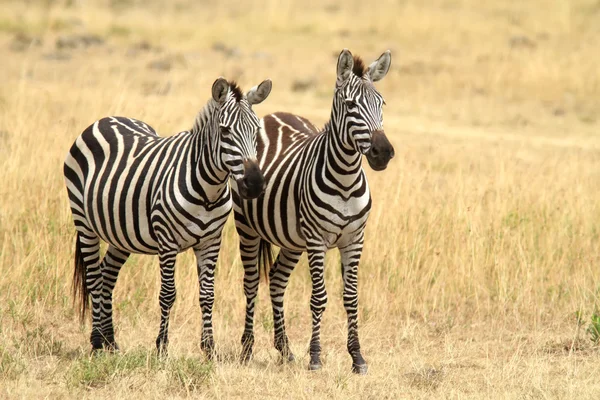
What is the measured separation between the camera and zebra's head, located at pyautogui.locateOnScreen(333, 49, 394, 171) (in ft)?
17.9

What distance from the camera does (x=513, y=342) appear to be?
7.04 m

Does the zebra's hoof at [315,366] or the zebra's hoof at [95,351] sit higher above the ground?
the zebra's hoof at [95,351]

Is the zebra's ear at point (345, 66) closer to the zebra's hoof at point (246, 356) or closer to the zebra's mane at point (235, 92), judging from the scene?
the zebra's mane at point (235, 92)

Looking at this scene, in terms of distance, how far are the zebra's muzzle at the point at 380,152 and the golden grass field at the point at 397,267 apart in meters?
1.43

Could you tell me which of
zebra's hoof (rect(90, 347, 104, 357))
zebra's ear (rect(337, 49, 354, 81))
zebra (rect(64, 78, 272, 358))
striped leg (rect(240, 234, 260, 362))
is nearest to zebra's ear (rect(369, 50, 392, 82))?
zebra's ear (rect(337, 49, 354, 81))

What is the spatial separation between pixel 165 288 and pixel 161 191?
2.11 feet

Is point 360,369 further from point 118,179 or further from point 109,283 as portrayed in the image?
point 118,179

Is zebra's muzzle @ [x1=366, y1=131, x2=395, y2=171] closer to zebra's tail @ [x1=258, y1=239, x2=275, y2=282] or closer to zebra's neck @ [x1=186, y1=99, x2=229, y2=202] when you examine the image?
zebra's neck @ [x1=186, y1=99, x2=229, y2=202]

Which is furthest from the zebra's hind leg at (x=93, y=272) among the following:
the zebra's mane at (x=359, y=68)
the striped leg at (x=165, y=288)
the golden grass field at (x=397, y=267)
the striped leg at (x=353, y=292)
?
the zebra's mane at (x=359, y=68)

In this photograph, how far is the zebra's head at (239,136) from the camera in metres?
5.38

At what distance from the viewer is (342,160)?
5.80 m

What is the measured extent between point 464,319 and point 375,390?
2.24m

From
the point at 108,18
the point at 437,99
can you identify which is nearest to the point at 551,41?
the point at 437,99

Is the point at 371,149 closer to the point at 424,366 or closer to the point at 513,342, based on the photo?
the point at 424,366
